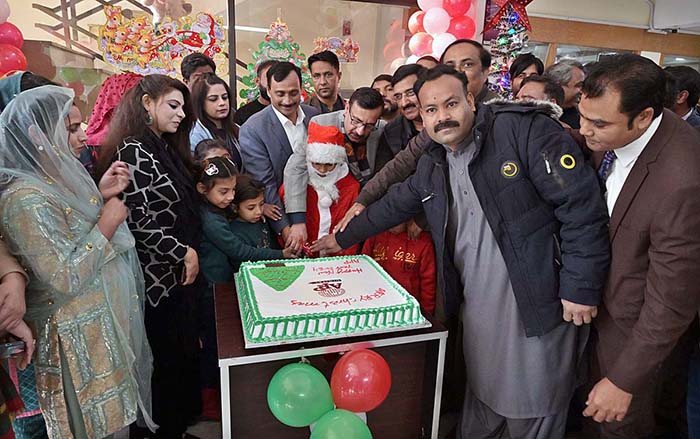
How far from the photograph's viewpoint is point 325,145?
209 cm

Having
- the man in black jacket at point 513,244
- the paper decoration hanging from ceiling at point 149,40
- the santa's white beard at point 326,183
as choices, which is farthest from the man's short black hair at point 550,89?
the paper decoration hanging from ceiling at point 149,40

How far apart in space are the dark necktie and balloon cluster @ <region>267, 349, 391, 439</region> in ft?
3.06

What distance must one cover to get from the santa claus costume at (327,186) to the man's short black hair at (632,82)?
1.12 m

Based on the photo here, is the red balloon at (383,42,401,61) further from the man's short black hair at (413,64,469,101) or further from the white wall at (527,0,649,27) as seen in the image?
the man's short black hair at (413,64,469,101)

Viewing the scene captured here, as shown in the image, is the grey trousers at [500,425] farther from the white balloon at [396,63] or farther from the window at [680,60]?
the window at [680,60]

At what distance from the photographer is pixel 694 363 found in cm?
167

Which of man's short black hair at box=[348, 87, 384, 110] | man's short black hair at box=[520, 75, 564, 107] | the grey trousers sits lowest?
the grey trousers

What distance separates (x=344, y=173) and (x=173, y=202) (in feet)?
2.66

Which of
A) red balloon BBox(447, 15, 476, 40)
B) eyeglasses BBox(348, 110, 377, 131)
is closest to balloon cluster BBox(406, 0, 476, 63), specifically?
red balloon BBox(447, 15, 476, 40)

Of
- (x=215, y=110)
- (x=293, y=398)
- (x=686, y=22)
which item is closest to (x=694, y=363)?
(x=293, y=398)

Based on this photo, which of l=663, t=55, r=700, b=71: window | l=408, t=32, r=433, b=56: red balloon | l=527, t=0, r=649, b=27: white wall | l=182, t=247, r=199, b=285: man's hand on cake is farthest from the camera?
l=663, t=55, r=700, b=71: window

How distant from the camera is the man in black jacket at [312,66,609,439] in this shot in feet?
4.66

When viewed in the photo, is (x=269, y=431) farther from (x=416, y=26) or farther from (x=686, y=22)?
(x=686, y=22)

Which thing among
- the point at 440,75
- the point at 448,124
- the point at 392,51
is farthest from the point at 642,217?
the point at 392,51
